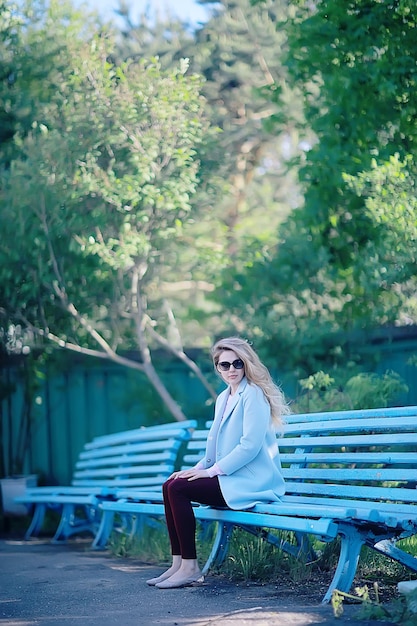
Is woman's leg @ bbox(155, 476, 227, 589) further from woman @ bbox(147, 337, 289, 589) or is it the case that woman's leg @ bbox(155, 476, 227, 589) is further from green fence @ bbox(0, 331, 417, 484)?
green fence @ bbox(0, 331, 417, 484)

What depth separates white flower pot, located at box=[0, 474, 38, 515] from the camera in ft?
32.2

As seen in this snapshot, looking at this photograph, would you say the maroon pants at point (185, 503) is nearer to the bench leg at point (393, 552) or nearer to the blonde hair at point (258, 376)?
the blonde hair at point (258, 376)

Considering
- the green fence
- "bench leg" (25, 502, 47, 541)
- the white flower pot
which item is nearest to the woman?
"bench leg" (25, 502, 47, 541)

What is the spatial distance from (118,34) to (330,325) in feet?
26.6

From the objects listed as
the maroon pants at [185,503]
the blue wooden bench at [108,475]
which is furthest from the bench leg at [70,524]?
the maroon pants at [185,503]

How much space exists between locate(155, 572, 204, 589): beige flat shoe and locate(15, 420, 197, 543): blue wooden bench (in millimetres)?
1873

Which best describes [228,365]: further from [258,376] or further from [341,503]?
[341,503]

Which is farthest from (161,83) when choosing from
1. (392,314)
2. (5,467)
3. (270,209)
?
(270,209)

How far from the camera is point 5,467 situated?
10578mm

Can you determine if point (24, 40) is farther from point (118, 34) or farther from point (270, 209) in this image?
A: point (270, 209)

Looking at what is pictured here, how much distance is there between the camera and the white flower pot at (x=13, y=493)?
9805 millimetres

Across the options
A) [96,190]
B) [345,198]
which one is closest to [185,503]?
[96,190]

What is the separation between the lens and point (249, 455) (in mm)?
5383

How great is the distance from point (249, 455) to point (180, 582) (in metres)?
0.86
